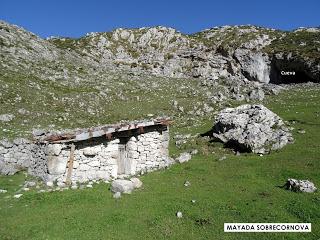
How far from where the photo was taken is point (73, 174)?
81.2 feet

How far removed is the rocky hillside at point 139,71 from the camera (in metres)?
48.9

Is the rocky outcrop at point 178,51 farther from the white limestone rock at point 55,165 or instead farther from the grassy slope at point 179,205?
the grassy slope at point 179,205

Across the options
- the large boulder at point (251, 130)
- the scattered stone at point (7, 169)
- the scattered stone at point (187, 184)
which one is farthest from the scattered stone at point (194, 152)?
the scattered stone at point (7, 169)

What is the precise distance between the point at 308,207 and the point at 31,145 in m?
18.9

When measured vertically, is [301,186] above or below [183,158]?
above

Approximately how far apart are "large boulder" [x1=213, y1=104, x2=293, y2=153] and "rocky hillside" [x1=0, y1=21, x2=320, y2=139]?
48.3 ft

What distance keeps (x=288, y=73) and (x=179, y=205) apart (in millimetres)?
71862

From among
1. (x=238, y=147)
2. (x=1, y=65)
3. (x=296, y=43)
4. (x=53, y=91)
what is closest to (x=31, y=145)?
(x=238, y=147)

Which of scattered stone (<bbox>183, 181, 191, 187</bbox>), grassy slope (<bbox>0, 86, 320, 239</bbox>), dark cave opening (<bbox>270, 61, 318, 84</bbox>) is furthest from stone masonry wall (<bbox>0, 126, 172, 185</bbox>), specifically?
dark cave opening (<bbox>270, 61, 318, 84</bbox>)

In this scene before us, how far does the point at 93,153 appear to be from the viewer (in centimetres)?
2564

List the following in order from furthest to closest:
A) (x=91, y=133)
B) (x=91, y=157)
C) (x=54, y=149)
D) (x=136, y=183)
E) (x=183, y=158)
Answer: (x=183, y=158) → (x=91, y=157) → (x=91, y=133) → (x=54, y=149) → (x=136, y=183)

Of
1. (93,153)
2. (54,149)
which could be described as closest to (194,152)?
(93,153)

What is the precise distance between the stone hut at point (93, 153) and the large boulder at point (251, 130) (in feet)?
22.1

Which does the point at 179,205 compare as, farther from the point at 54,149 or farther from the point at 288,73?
the point at 288,73
